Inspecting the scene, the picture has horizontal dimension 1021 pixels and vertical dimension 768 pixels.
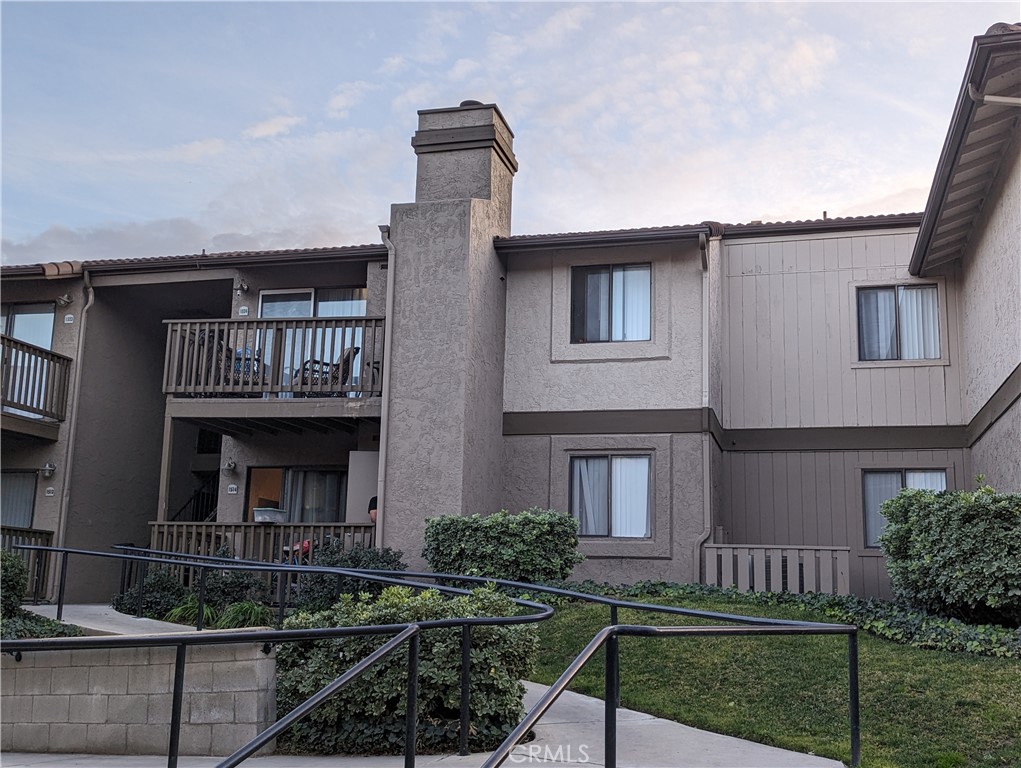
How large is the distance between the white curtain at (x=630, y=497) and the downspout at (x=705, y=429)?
0.91 metres

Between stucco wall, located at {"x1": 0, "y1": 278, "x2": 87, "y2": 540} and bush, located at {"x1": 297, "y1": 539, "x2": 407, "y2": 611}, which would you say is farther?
stucco wall, located at {"x1": 0, "y1": 278, "x2": 87, "y2": 540}

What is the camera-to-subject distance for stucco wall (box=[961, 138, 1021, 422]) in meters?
12.2

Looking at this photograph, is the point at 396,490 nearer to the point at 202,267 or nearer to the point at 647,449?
the point at 647,449

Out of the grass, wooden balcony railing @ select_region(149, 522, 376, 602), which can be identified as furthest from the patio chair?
the grass

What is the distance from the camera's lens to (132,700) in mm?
8188

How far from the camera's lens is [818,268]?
1773 centimetres

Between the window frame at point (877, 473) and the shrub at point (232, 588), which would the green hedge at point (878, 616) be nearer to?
the window frame at point (877, 473)

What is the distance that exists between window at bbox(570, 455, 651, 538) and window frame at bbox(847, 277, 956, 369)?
4141 millimetres

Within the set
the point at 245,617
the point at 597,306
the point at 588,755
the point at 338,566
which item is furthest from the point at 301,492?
the point at 588,755

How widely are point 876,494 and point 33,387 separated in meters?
13.9

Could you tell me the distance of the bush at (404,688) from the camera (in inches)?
285

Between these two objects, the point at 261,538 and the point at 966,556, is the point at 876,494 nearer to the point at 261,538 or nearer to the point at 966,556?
the point at 966,556

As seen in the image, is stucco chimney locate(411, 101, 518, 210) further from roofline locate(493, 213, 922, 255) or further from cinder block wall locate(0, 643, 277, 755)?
cinder block wall locate(0, 643, 277, 755)

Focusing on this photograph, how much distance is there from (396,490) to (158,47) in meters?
6.87
